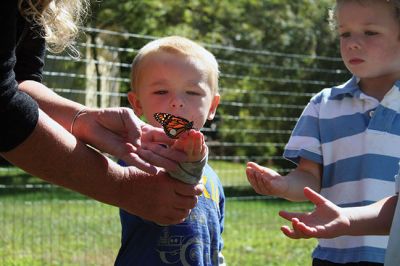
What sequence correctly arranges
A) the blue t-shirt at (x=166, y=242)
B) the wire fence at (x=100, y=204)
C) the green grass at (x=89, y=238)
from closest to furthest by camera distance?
the blue t-shirt at (x=166, y=242) → the green grass at (x=89, y=238) → the wire fence at (x=100, y=204)

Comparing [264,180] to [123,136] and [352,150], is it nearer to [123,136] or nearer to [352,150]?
[352,150]

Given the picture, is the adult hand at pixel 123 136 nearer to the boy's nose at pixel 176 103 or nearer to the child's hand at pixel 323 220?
the child's hand at pixel 323 220

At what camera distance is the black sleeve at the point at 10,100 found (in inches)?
74.4

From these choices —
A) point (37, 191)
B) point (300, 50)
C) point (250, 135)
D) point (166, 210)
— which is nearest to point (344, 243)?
point (166, 210)

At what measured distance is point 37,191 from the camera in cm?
1026

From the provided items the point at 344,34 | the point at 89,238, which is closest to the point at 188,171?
the point at 344,34

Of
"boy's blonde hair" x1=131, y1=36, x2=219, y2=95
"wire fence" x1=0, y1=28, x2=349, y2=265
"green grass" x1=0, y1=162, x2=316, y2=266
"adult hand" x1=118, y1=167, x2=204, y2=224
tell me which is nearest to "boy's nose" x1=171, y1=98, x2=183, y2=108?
"boy's blonde hair" x1=131, y1=36, x2=219, y2=95

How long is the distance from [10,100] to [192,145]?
0.51m

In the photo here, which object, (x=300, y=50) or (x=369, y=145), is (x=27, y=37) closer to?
(x=369, y=145)

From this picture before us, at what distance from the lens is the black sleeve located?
1.89 meters

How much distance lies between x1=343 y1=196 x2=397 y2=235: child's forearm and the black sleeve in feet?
3.07

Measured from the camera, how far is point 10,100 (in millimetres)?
1936

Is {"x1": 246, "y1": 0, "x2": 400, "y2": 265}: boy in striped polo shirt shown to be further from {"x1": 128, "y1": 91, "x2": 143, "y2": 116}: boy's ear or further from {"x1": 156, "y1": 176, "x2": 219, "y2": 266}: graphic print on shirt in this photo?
{"x1": 128, "y1": 91, "x2": 143, "y2": 116}: boy's ear

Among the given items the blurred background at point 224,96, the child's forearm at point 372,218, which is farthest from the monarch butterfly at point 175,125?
the blurred background at point 224,96
